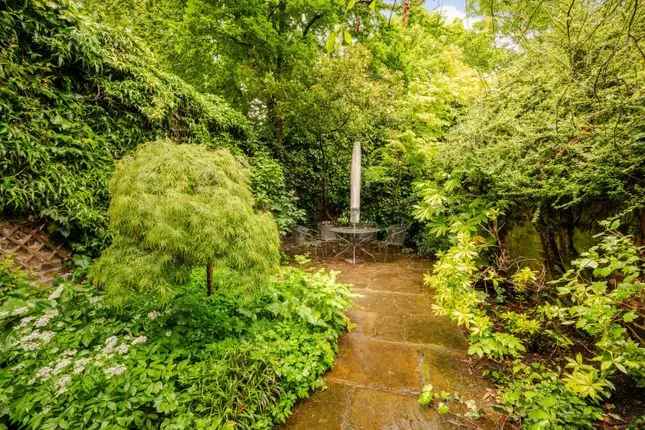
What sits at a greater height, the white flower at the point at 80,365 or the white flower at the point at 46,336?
the white flower at the point at 46,336

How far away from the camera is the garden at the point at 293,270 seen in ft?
6.85

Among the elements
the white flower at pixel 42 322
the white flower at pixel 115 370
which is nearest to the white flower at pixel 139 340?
the white flower at pixel 115 370

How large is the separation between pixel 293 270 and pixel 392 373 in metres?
1.91

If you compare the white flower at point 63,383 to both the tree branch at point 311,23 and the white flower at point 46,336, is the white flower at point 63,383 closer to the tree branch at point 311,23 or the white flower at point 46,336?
the white flower at point 46,336

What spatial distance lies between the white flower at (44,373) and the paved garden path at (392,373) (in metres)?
1.73

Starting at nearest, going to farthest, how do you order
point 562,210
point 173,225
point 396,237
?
point 173,225
point 562,210
point 396,237

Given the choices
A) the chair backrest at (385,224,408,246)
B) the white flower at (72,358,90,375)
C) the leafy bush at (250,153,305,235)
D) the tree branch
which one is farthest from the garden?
the tree branch

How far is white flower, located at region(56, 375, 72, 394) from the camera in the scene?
199 cm

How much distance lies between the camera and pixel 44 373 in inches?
81.7

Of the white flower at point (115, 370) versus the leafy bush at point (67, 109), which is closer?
the white flower at point (115, 370)

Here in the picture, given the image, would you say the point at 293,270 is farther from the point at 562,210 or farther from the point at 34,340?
the point at 562,210

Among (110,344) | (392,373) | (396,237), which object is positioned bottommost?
(392,373)

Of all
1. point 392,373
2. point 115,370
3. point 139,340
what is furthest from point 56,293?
point 392,373

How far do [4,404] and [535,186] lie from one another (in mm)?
4990
